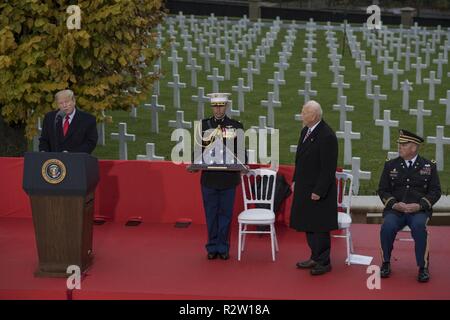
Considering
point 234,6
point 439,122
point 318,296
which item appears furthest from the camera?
point 234,6

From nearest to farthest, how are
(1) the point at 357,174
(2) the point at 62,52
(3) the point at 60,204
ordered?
1. (3) the point at 60,204
2. (2) the point at 62,52
3. (1) the point at 357,174

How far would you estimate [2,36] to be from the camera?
40.1ft

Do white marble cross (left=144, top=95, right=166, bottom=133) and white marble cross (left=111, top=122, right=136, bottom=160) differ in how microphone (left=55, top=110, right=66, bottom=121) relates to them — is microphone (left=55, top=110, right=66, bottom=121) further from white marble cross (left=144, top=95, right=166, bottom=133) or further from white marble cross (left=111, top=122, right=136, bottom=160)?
white marble cross (left=144, top=95, right=166, bottom=133)

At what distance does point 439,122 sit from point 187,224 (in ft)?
30.1

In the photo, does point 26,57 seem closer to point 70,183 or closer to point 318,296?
point 70,183

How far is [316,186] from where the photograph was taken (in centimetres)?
889

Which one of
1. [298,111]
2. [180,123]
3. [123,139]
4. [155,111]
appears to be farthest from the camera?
[298,111]

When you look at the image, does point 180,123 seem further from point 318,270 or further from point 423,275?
point 423,275

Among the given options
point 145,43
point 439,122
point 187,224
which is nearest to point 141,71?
point 145,43

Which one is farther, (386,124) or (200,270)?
(386,124)

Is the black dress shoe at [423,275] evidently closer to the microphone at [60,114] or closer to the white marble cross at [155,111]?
the microphone at [60,114]

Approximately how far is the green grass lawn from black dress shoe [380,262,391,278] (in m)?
4.66

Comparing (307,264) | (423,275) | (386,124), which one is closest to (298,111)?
(386,124)

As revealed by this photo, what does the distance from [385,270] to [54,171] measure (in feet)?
10.5
